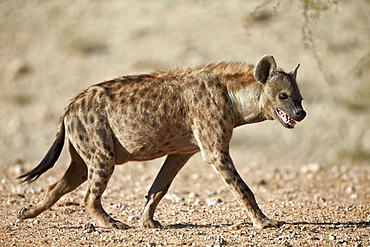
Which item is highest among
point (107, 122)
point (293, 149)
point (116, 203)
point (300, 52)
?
point (107, 122)

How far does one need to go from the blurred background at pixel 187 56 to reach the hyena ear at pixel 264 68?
27.5ft

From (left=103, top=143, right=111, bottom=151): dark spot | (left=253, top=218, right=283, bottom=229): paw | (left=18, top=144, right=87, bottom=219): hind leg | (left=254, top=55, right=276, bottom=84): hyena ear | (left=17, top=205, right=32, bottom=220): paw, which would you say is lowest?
(left=253, top=218, right=283, bottom=229): paw

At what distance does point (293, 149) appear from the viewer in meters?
17.0

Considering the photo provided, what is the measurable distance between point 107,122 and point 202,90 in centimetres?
119

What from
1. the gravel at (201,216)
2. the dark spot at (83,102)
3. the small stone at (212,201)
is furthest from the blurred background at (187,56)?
the dark spot at (83,102)

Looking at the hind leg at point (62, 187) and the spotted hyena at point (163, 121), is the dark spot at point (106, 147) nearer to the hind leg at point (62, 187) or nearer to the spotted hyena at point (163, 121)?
the spotted hyena at point (163, 121)

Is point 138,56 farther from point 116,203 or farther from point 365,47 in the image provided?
point 116,203

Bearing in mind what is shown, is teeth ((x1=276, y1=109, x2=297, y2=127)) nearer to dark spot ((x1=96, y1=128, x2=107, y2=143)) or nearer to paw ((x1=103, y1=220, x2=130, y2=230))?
dark spot ((x1=96, y1=128, x2=107, y2=143))

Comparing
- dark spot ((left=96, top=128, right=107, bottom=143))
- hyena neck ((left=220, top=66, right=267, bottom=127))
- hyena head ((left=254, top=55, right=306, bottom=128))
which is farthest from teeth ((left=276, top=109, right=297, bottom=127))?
dark spot ((left=96, top=128, right=107, bottom=143))

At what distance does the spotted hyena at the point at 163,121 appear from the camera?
24.8 feet

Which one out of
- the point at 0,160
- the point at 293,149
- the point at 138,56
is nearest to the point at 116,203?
the point at 0,160

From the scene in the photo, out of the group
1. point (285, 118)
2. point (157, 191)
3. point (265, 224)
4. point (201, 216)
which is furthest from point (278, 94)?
point (201, 216)

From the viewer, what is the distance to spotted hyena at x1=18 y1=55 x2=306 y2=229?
7547 mm

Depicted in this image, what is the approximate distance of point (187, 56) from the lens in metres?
19.6
